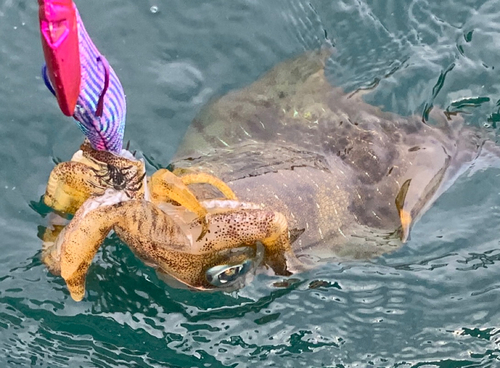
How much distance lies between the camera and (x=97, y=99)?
83.3 inches

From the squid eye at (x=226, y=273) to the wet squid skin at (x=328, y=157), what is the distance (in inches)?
14.6

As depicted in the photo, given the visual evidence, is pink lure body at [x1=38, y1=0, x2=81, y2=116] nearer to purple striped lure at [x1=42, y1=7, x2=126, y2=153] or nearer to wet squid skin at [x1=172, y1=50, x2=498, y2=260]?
purple striped lure at [x1=42, y1=7, x2=126, y2=153]

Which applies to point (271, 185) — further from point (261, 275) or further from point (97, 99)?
point (97, 99)

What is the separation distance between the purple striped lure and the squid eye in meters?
1.06

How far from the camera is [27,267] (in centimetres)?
356

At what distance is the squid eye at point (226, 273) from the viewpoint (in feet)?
10.5

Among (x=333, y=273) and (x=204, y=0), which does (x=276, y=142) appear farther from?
(x=204, y=0)

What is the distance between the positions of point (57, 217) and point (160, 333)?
0.89 metres

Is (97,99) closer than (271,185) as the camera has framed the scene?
Yes

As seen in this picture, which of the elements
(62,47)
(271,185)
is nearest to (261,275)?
(271,185)

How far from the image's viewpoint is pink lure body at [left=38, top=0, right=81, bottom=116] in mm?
1690

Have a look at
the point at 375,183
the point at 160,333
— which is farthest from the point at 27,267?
the point at 375,183

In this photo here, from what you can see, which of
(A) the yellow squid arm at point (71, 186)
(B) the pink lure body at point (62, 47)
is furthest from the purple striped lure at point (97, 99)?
(A) the yellow squid arm at point (71, 186)

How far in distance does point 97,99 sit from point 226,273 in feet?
4.69
